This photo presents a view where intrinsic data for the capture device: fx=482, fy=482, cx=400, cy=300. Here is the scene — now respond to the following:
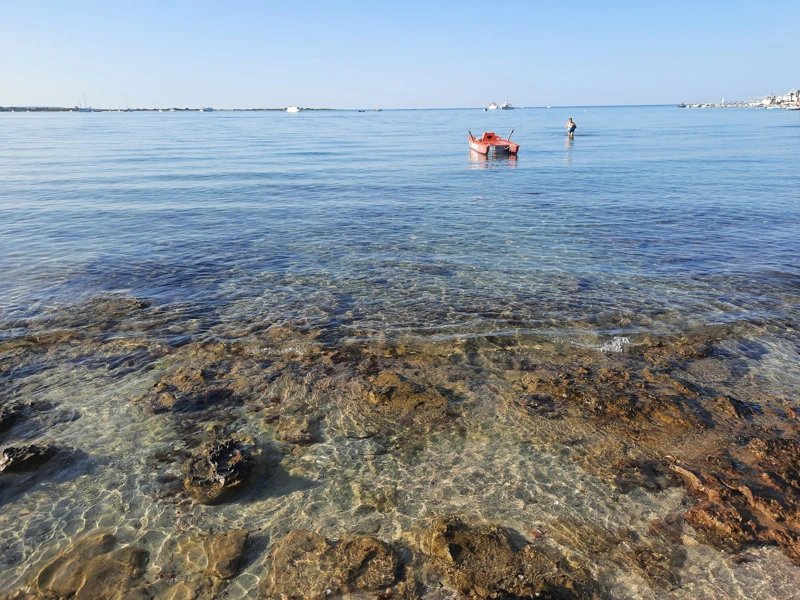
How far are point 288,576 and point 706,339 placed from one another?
8.16 m

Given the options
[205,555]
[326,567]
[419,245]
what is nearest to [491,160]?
[419,245]

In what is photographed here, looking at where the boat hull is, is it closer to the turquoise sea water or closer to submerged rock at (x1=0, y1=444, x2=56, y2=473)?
the turquoise sea water

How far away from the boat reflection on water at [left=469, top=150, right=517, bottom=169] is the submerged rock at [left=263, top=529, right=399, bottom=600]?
33.7m

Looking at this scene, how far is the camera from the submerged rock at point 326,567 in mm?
4246

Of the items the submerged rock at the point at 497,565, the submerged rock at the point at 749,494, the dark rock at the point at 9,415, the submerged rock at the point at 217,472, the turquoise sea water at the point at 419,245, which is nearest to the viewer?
the submerged rock at the point at 497,565

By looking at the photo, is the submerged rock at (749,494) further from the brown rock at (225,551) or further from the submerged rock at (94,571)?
the submerged rock at (94,571)

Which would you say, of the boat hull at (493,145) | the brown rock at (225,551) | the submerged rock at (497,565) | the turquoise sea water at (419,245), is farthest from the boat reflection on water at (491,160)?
the brown rock at (225,551)

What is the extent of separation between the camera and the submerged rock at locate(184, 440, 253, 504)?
532 centimetres

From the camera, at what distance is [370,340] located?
8961 mm

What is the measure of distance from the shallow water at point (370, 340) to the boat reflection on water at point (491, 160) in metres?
14.4

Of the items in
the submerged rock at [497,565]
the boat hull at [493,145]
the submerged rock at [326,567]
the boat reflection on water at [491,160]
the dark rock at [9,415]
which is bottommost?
the submerged rock at [326,567]

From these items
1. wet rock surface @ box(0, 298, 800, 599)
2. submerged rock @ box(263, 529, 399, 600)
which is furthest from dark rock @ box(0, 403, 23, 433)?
submerged rock @ box(263, 529, 399, 600)

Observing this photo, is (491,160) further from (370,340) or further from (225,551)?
(225,551)

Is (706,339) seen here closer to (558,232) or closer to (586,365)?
(586,365)
